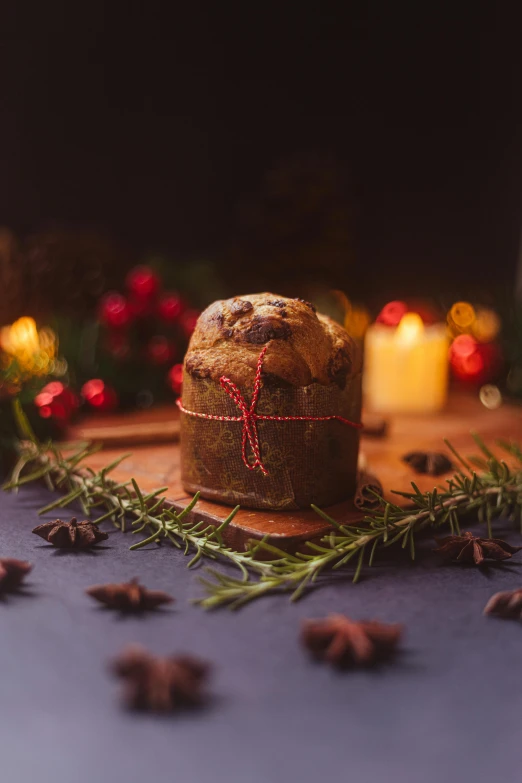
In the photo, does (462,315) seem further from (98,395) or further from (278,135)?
(98,395)

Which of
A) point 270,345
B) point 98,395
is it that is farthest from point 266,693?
Answer: point 98,395

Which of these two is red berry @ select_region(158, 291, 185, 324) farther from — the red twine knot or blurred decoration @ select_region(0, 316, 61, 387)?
the red twine knot

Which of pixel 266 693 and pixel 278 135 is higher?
pixel 278 135

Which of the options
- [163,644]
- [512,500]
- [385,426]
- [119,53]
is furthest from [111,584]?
[119,53]

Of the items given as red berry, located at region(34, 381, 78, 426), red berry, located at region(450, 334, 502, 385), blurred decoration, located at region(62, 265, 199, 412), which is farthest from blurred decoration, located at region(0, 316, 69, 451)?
red berry, located at region(450, 334, 502, 385)

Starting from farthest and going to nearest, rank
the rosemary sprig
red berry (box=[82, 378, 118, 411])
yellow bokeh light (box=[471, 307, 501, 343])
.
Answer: yellow bokeh light (box=[471, 307, 501, 343])
red berry (box=[82, 378, 118, 411])
the rosemary sprig

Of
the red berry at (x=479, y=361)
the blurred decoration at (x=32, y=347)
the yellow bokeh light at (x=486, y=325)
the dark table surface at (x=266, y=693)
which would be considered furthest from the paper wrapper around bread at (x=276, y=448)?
the yellow bokeh light at (x=486, y=325)
